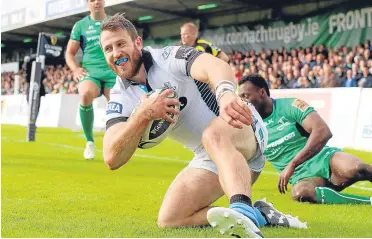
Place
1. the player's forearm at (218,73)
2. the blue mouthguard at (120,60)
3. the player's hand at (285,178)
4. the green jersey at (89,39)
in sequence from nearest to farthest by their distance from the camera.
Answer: the player's forearm at (218,73), the blue mouthguard at (120,60), the player's hand at (285,178), the green jersey at (89,39)

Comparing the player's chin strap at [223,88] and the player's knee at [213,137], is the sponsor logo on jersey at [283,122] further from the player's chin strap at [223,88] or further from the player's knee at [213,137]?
the player's chin strap at [223,88]

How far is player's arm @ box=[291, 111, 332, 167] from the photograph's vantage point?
500cm

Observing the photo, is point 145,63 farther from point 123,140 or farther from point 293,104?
point 293,104

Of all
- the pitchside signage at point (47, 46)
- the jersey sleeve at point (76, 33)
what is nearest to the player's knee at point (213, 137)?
the jersey sleeve at point (76, 33)

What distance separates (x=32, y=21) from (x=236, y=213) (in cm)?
3145

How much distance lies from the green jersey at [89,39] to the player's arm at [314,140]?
15.4 ft

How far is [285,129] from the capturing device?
18.3 ft

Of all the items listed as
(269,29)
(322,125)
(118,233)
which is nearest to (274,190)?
(322,125)

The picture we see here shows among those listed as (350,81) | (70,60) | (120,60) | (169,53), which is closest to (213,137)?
(169,53)

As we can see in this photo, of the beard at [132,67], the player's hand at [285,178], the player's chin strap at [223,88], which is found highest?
the beard at [132,67]

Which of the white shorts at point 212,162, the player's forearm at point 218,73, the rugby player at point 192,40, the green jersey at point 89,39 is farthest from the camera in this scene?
the rugby player at point 192,40

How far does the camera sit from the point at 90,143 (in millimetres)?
9344

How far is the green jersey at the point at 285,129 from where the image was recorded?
5.36m

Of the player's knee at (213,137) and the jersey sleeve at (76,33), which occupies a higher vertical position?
the jersey sleeve at (76,33)
